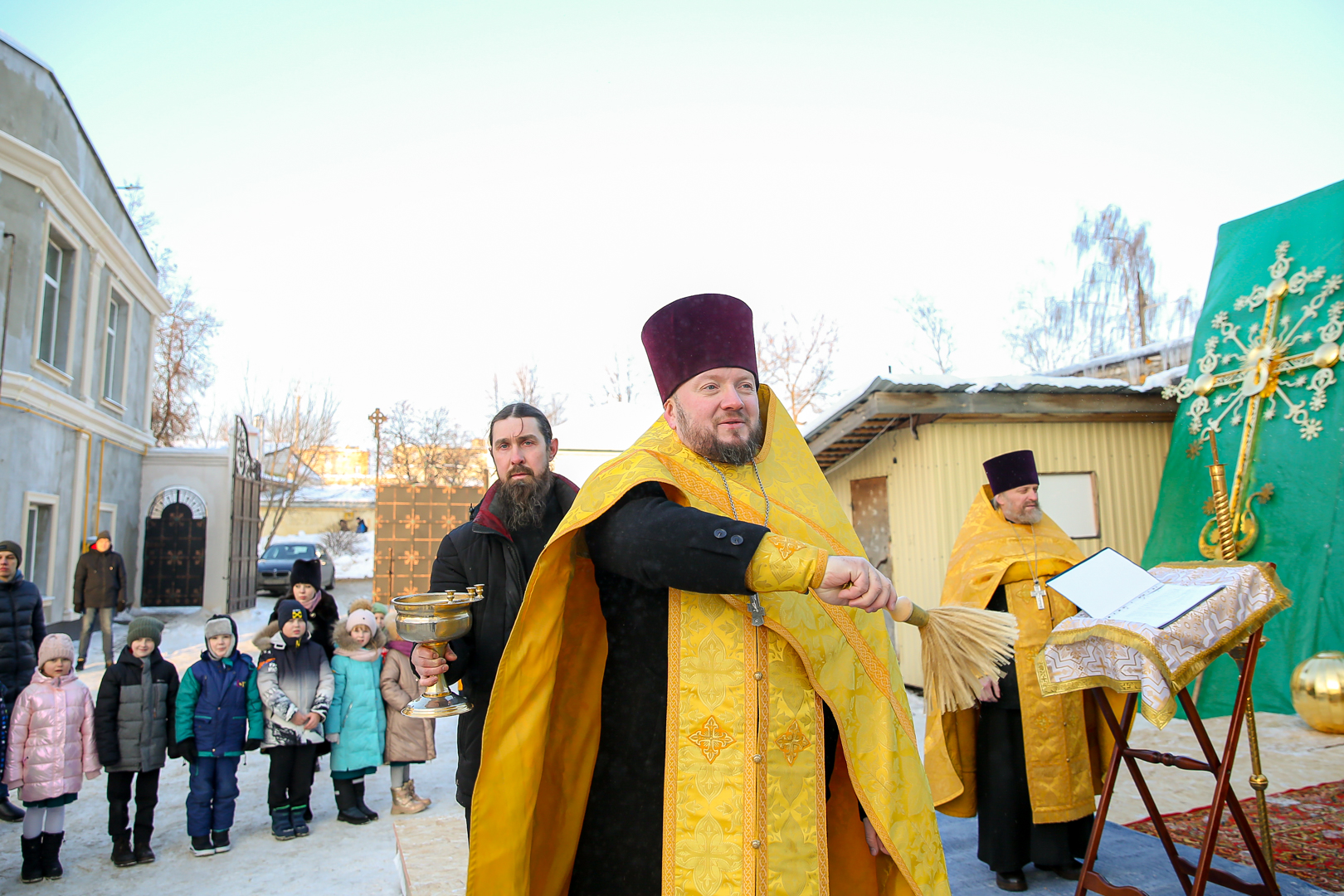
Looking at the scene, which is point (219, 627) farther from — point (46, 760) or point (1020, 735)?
point (1020, 735)

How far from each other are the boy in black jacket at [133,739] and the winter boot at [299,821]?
78 centimetres

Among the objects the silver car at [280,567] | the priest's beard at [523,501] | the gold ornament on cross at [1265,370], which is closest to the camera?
the priest's beard at [523,501]

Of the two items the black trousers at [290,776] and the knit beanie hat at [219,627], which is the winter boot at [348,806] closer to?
the black trousers at [290,776]

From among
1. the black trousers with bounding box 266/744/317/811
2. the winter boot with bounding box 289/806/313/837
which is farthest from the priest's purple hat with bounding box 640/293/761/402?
the winter boot with bounding box 289/806/313/837

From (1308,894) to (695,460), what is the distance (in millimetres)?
3817

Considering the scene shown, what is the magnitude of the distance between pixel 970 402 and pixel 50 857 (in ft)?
25.7

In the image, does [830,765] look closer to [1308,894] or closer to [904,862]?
[904,862]

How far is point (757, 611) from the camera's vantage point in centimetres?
186

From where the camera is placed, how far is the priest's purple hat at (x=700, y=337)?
210cm

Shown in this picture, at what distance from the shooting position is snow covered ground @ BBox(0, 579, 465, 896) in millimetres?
4453

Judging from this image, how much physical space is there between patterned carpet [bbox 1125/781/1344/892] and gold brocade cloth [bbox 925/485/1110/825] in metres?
0.70

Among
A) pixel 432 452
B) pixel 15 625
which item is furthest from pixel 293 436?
pixel 15 625

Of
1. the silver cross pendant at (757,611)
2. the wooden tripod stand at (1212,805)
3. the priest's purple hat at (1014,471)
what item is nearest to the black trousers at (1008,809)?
the wooden tripod stand at (1212,805)

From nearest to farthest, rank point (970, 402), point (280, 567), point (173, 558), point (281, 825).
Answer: point (281, 825), point (970, 402), point (173, 558), point (280, 567)
